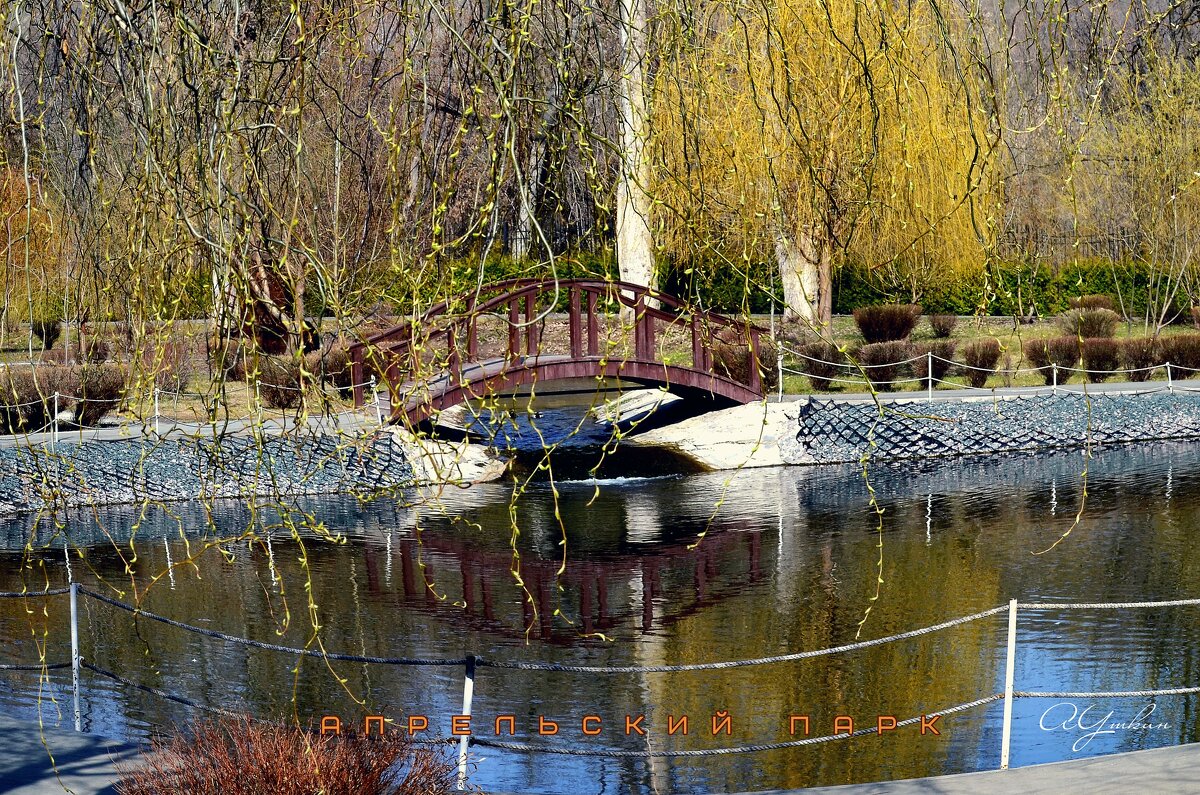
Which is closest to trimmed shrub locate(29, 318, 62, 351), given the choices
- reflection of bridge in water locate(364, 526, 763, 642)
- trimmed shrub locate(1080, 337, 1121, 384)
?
reflection of bridge in water locate(364, 526, 763, 642)

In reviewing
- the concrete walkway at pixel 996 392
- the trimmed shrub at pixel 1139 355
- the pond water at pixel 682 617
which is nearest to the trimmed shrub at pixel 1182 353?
the trimmed shrub at pixel 1139 355

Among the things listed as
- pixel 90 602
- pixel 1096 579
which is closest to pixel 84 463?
pixel 90 602

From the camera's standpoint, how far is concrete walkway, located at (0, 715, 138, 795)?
3.74 m

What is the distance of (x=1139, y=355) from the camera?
58.5 ft

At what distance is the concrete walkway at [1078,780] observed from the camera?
3893 mm

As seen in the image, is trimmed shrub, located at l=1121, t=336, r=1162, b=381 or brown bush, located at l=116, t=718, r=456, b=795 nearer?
brown bush, located at l=116, t=718, r=456, b=795

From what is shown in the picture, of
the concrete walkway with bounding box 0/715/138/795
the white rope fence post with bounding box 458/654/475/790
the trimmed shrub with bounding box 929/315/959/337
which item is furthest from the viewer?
the trimmed shrub with bounding box 929/315/959/337

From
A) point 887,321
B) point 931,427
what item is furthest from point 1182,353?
point 931,427

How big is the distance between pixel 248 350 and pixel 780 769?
4307 millimetres

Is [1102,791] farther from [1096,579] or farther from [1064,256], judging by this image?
[1064,256]

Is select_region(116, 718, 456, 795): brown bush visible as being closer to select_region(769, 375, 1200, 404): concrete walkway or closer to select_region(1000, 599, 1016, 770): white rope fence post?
select_region(1000, 599, 1016, 770): white rope fence post

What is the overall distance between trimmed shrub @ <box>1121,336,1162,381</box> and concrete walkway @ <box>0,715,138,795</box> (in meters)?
16.3

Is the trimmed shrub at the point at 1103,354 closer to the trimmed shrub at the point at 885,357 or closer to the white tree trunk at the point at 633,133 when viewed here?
the trimmed shrub at the point at 885,357

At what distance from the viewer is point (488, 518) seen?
37.7 feet
